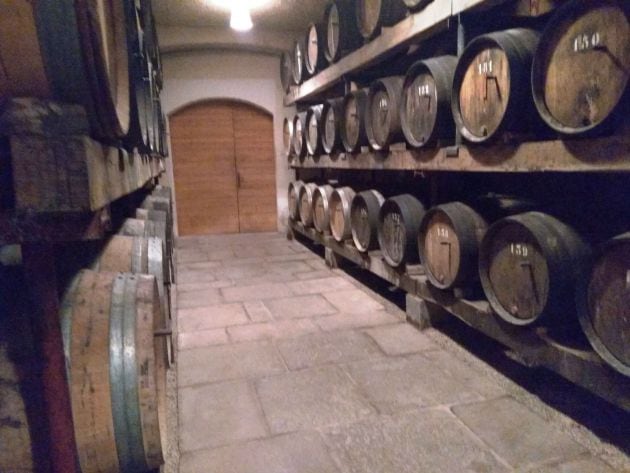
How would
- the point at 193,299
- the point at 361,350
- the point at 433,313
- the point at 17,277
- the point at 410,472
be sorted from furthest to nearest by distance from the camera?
the point at 193,299, the point at 433,313, the point at 361,350, the point at 410,472, the point at 17,277

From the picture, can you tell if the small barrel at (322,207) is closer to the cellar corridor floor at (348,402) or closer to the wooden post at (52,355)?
the cellar corridor floor at (348,402)

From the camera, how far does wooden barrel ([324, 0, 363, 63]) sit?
4438 mm

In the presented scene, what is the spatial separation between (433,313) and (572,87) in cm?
190

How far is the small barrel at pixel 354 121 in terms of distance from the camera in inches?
160

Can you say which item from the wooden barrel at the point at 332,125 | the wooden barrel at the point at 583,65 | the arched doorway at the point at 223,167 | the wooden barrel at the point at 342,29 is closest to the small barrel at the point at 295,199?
the wooden barrel at the point at 332,125

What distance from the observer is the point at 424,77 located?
9.86 ft

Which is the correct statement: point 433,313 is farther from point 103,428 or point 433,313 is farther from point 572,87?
point 103,428

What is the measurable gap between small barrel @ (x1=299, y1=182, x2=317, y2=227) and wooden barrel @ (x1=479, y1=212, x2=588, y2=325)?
360 cm

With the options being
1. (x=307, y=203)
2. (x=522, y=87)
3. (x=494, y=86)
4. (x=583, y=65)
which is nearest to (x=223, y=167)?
(x=307, y=203)

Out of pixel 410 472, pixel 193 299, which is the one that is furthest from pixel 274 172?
pixel 410 472

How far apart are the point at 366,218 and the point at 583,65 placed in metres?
2.42

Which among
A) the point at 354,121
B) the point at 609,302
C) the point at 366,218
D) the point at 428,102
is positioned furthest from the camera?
the point at 354,121

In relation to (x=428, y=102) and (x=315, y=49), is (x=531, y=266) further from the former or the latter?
(x=315, y=49)

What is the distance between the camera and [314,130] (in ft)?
18.3
